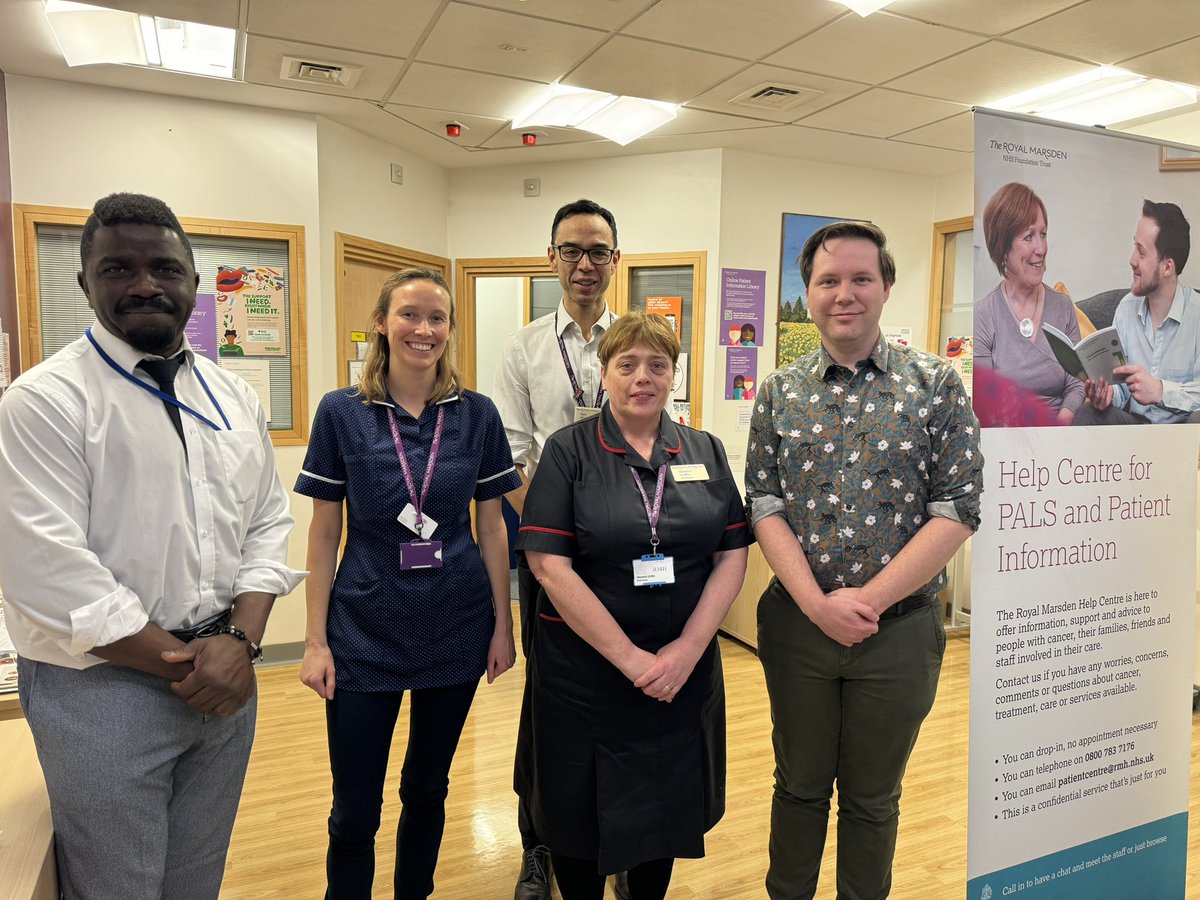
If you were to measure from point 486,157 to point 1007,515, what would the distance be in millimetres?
4068

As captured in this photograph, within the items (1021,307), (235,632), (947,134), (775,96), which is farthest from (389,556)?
(947,134)

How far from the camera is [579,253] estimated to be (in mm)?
2143

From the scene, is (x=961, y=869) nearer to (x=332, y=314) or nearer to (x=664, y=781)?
(x=664, y=781)

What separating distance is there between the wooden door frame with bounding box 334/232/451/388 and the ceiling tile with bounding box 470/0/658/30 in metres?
1.72

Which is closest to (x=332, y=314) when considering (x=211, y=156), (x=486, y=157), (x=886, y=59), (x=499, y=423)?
(x=211, y=156)

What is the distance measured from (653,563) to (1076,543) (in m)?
1.12

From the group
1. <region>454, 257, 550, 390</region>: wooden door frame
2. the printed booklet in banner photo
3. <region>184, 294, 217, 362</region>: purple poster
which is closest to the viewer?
the printed booklet in banner photo

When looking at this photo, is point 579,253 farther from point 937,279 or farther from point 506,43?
point 937,279

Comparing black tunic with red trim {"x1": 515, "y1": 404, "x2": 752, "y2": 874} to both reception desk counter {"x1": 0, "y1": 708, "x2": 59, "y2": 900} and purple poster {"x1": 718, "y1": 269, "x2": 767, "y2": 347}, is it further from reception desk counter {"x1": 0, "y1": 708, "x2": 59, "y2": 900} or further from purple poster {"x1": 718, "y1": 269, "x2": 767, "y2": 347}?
purple poster {"x1": 718, "y1": 269, "x2": 767, "y2": 347}

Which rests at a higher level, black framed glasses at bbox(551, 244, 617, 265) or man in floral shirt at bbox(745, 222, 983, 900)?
black framed glasses at bbox(551, 244, 617, 265)

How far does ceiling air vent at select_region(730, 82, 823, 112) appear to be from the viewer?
365 centimetres

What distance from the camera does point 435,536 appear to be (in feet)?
5.95

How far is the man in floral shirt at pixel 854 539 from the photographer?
5.70 ft

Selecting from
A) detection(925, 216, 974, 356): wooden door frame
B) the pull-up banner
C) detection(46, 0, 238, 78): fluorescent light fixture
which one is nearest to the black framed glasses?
the pull-up banner
